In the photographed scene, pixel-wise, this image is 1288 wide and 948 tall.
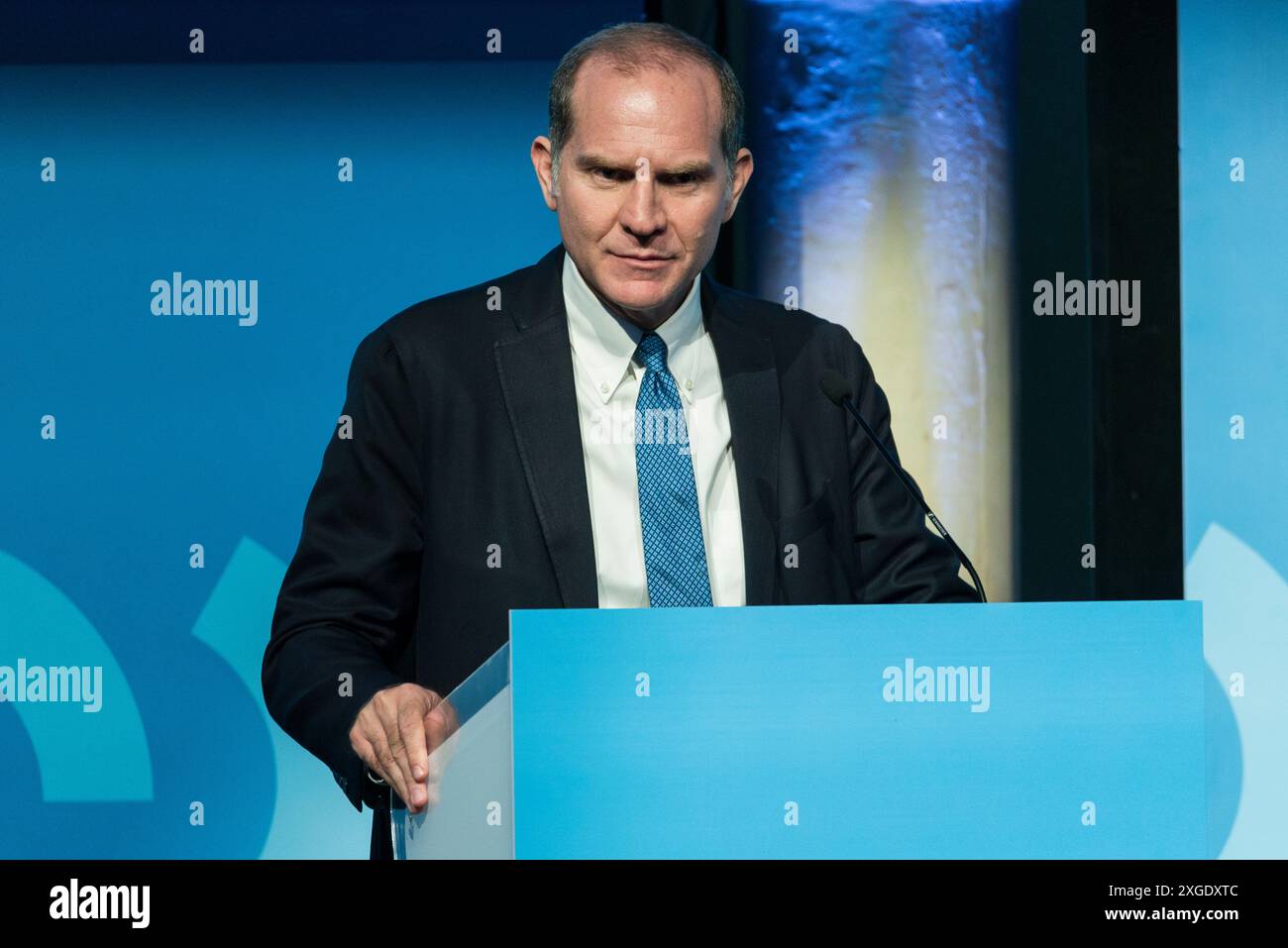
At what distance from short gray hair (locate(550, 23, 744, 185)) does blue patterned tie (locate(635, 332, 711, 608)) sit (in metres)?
0.28

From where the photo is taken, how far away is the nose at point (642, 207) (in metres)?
1.90

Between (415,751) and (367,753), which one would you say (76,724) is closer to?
(367,753)

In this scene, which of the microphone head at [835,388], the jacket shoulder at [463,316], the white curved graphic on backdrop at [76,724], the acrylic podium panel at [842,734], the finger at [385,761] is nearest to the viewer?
the acrylic podium panel at [842,734]

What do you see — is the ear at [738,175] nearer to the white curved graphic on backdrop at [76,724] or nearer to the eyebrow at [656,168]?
the eyebrow at [656,168]

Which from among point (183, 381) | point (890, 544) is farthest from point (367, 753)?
point (183, 381)

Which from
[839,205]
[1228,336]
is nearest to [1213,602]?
[1228,336]

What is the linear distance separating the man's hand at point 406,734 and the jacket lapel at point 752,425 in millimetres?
503

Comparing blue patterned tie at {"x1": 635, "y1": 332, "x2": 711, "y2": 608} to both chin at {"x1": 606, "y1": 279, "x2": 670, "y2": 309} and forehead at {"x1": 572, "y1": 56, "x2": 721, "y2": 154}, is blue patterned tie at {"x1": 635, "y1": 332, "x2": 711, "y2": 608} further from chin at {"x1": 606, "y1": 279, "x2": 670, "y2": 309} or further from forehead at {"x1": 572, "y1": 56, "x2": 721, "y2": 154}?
forehead at {"x1": 572, "y1": 56, "x2": 721, "y2": 154}

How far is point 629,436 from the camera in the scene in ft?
6.27

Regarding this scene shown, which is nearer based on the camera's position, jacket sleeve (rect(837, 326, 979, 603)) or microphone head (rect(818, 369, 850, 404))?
microphone head (rect(818, 369, 850, 404))

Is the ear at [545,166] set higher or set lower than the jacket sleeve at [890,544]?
higher

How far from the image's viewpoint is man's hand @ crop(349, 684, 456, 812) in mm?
1432

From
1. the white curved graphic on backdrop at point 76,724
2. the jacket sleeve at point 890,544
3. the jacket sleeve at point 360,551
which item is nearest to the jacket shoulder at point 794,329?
the jacket sleeve at point 890,544

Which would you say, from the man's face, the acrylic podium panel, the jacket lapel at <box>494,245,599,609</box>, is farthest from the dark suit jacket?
the acrylic podium panel
